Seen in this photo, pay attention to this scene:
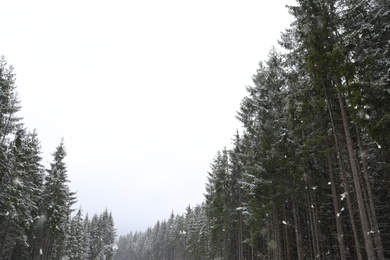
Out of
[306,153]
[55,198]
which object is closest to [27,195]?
[55,198]

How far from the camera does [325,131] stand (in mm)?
15562

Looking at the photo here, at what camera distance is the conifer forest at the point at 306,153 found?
1266 cm

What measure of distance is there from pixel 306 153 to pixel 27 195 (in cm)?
2536

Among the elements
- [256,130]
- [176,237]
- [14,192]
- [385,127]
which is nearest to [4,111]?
[14,192]

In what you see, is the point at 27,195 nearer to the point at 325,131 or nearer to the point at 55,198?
the point at 55,198

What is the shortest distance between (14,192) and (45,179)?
38.2ft

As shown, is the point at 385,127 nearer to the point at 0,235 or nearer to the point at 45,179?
the point at 0,235

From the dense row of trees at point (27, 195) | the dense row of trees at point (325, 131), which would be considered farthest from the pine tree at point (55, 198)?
the dense row of trees at point (325, 131)

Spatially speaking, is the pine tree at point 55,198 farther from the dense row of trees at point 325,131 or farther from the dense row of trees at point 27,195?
the dense row of trees at point 325,131

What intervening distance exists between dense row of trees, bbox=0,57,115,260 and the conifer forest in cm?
13

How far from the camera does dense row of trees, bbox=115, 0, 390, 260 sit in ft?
40.5

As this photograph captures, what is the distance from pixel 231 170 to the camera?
33.6m

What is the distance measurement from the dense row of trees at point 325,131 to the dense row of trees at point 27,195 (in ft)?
60.0

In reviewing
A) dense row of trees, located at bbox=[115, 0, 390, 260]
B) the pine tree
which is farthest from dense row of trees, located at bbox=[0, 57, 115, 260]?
dense row of trees, located at bbox=[115, 0, 390, 260]
